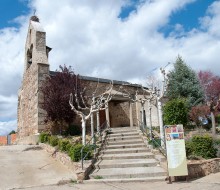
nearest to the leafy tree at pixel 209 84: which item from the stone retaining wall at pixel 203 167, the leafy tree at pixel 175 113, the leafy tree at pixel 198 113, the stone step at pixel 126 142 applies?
the leafy tree at pixel 198 113

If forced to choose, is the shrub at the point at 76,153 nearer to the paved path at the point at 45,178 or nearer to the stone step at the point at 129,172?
the paved path at the point at 45,178

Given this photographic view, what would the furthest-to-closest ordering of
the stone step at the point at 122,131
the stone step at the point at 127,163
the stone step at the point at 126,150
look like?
the stone step at the point at 122,131 < the stone step at the point at 126,150 < the stone step at the point at 127,163

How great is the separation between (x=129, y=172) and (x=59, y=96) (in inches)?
337

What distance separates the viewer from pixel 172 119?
17.4m

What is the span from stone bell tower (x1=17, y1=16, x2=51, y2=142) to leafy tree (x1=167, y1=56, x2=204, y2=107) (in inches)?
461

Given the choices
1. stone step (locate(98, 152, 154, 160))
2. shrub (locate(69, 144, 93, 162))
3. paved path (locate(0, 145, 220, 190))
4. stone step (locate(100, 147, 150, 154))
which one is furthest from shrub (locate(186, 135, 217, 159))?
shrub (locate(69, 144, 93, 162))

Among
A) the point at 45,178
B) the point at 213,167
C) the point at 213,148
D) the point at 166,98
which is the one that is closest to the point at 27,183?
the point at 45,178

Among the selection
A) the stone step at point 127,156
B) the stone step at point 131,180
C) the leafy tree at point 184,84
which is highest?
the leafy tree at point 184,84

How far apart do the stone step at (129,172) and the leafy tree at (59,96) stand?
7.40 meters

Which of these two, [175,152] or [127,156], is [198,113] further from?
[175,152]

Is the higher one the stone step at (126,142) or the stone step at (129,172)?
the stone step at (126,142)

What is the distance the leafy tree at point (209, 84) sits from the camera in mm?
24938

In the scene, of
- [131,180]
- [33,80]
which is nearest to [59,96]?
[33,80]

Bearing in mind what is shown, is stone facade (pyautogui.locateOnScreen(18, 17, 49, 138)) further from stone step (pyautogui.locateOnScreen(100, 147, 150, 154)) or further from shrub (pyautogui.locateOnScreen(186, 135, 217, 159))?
shrub (pyautogui.locateOnScreen(186, 135, 217, 159))
